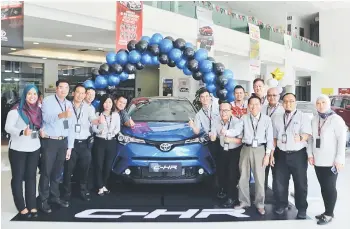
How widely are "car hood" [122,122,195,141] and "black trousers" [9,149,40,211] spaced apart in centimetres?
135

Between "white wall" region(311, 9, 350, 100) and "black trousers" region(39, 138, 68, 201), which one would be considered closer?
"black trousers" region(39, 138, 68, 201)

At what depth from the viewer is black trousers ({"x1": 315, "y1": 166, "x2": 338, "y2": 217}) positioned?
12.4 feet

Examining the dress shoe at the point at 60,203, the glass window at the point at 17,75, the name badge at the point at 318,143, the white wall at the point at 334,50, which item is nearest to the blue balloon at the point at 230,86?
the name badge at the point at 318,143

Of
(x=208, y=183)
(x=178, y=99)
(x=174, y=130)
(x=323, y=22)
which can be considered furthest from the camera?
(x=323, y=22)

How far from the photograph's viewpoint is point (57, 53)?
51.4ft

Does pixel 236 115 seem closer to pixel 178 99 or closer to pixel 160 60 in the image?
pixel 178 99

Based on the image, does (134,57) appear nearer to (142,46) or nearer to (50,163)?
(142,46)

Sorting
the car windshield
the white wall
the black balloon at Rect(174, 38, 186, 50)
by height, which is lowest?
the car windshield

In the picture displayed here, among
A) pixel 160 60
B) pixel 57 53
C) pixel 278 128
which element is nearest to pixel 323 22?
pixel 57 53

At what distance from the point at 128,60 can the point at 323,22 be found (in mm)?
22758

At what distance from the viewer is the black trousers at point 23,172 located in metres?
3.68

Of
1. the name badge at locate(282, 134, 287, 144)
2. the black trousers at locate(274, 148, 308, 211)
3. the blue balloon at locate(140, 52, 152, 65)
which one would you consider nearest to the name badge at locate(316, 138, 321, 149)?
the black trousers at locate(274, 148, 308, 211)

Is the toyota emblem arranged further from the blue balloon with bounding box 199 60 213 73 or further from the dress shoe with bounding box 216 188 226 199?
the blue balloon with bounding box 199 60 213 73

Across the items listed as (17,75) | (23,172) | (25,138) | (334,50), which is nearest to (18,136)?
(25,138)
